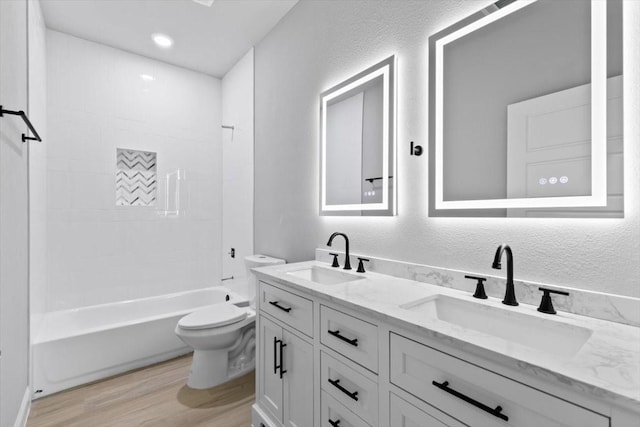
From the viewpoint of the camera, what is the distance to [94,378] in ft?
7.36

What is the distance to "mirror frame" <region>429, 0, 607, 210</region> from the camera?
0.94 metres

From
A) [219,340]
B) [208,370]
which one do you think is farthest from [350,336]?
[208,370]

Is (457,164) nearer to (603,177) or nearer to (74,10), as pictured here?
(603,177)

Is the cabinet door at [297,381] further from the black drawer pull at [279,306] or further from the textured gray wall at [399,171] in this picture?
the textured gray wall at [399,171]

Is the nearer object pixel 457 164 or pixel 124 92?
pixel 457 164

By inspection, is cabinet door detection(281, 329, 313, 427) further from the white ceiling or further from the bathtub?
the white ceiling

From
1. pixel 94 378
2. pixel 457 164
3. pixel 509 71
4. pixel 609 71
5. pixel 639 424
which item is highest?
pixel 509 71

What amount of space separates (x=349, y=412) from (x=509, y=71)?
1417 mm

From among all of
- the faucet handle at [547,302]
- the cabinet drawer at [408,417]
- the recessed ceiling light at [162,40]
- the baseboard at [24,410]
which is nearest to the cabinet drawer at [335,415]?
the cabinet drawer at [408,417]

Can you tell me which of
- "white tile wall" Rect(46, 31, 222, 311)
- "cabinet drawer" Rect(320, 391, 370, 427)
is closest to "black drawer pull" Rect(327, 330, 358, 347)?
"cabinet drawer" Rect(320, 391, 370, 427)

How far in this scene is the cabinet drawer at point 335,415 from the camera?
43.4 inches

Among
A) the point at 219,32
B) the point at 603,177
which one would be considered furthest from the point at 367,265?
the point at 219,32

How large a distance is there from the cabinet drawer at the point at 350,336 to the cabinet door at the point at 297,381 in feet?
0.54

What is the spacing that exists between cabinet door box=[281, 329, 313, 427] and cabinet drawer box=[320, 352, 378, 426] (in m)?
0.11
